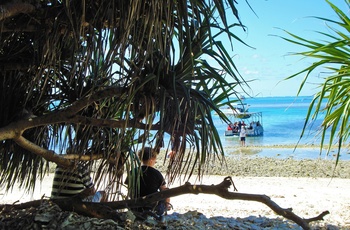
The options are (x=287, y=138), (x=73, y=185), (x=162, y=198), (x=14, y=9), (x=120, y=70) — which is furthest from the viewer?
(x=287, y=138)

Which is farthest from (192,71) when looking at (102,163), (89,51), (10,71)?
(10,71)

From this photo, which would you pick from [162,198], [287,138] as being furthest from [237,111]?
[287,138]

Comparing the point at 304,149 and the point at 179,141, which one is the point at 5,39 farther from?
Result: the point at 304,149

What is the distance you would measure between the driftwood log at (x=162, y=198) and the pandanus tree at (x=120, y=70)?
142 mm

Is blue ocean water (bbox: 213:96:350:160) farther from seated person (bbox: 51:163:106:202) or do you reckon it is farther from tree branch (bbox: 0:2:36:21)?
tree branch (bbox: 0:2:36:21)

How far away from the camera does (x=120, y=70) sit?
89.0 inches

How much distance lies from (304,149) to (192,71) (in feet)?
67.0

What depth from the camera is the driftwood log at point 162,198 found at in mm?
2404

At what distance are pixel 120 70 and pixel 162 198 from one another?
0.86m

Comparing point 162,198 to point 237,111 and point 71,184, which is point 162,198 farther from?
point 71,184

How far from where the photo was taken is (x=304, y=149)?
2133 centimetres

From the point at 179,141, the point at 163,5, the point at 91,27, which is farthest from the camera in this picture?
the point at 179,141

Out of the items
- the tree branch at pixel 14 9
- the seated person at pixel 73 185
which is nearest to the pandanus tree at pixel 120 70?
the tree branch at pixel 14 9

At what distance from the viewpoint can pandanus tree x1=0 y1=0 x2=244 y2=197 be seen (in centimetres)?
200
